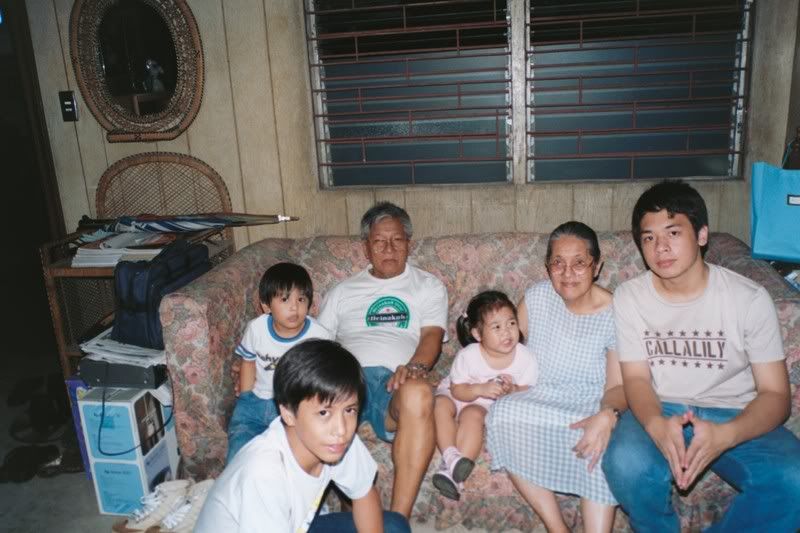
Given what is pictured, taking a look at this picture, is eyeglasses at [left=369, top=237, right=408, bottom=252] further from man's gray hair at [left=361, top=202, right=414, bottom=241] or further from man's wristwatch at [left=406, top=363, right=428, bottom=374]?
man's wristwatch at [left=406, top=363, right=428, bottom=374]

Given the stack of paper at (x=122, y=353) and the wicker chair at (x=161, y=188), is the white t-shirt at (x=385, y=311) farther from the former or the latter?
the wicker chair at (x=161, y=188)

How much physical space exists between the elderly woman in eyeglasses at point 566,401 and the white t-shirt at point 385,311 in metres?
0.40

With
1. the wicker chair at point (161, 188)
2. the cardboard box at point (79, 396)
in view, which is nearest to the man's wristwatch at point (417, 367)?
the cardboard box at point (79, 396)

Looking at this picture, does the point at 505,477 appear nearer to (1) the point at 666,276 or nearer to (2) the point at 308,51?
(1) the point at 666,276

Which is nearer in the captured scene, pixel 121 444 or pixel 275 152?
pixel 121 444

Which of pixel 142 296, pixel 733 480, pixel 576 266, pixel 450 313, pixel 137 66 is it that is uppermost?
pixel 137 66

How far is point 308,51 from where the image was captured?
284 centimetres

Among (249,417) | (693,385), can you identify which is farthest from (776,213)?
(249,417)

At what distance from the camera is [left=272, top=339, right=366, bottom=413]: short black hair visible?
1227mm

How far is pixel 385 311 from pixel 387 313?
11 millimetres

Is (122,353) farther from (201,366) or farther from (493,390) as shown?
(493,390)

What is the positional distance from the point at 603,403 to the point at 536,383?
0.83 feet

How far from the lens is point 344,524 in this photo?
4.81 feet

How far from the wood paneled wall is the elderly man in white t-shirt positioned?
55 centimetres
